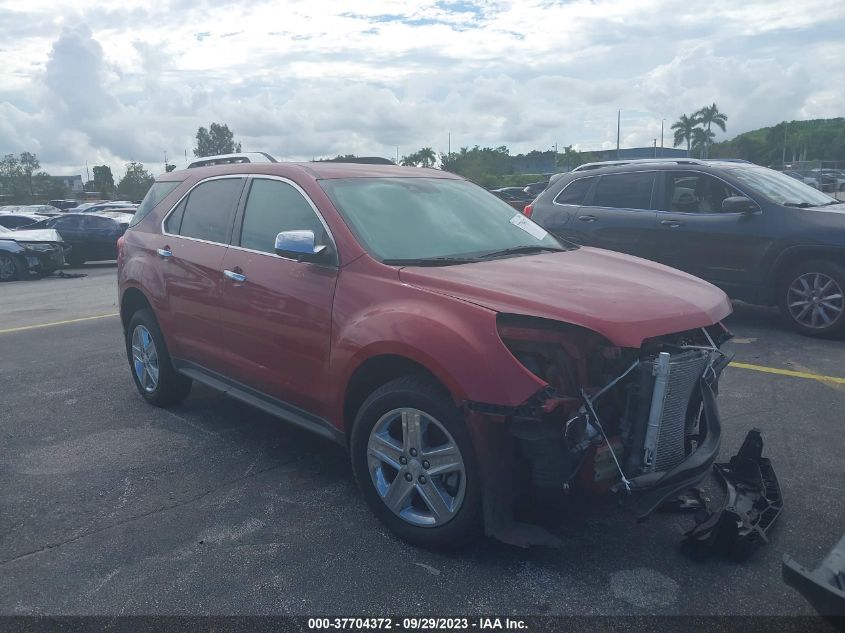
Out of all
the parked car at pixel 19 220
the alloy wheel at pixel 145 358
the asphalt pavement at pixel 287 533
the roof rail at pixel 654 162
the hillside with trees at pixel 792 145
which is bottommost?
the asphalt pavement at pixel 287 533

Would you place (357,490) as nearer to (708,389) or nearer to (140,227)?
(708,389)

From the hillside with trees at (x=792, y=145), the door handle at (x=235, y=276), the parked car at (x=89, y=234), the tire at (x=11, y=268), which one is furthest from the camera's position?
the hillside with trees at (x=792, y=145)

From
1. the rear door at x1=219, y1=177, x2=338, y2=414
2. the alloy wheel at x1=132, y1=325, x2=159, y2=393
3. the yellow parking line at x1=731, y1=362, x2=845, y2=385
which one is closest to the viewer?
the rear door at x1=219, y1=177, x2=338, y2=414

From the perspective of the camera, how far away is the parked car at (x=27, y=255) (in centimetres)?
1628

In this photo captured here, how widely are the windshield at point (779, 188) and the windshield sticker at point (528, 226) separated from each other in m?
4.04

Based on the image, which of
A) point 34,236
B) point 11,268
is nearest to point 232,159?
point 11,268

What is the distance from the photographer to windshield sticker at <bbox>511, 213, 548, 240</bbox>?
477cm

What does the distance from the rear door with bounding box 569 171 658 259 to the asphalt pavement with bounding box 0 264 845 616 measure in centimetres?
297

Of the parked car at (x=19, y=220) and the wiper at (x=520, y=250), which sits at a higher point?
the wiper at (x=520, y=250)

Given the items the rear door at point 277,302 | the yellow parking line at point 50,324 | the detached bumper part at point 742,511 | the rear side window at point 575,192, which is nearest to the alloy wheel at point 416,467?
the rear door at point 277,302

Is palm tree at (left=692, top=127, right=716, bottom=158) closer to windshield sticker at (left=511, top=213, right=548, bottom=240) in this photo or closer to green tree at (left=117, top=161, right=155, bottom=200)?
green tree at (left=117, top=161, right=155, bottom=200)

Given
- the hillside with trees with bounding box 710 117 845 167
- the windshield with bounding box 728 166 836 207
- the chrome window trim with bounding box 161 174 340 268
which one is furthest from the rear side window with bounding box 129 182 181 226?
the hillside with trees with bounding box 710 117 845 167

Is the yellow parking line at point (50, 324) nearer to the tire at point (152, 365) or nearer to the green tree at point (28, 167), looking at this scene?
the tire at point (152, 365)

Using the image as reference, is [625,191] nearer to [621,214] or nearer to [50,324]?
[621,214]
